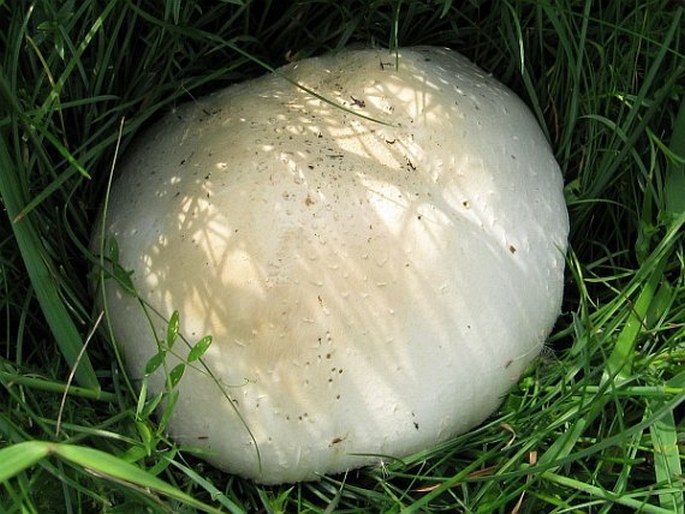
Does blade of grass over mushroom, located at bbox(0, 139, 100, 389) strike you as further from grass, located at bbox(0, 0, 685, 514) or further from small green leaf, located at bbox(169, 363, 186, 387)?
small green leaf, located at bbox(169, 363, 186, 387)

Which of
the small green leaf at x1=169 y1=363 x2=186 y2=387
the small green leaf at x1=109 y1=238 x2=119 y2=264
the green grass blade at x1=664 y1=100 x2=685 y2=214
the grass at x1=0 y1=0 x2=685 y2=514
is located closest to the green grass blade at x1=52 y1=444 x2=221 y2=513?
the grass at x1=0 y1=0 x2=685 y2=514

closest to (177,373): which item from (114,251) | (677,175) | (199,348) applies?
(199,348)

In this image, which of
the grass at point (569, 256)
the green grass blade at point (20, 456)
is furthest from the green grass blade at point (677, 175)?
the green grass blade at point (20, 456)

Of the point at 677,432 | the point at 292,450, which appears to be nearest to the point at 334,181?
the point at 292,450

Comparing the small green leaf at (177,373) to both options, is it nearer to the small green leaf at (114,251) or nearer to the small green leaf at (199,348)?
the small green leaf at (199,348)

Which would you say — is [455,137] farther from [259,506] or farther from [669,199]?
[259,506]
